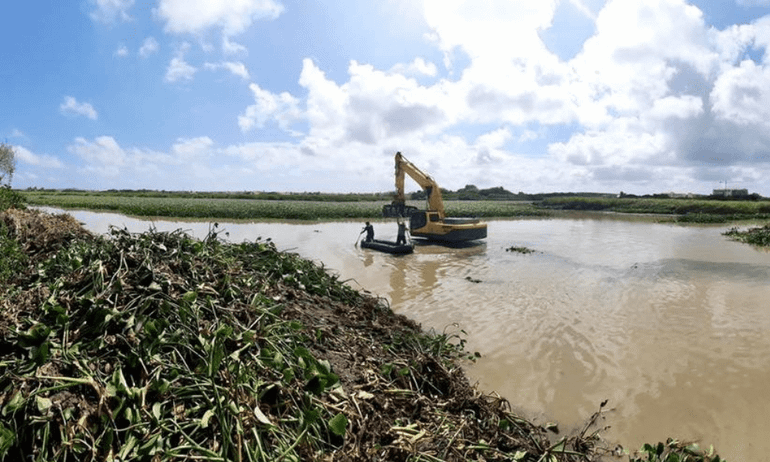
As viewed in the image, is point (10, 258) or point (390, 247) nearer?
point (10, 258)

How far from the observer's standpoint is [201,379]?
281cm

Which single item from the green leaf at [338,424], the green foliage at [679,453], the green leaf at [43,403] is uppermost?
the green leaf at [43,403]

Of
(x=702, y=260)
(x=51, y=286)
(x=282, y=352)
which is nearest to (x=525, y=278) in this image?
(x=702, y=260)

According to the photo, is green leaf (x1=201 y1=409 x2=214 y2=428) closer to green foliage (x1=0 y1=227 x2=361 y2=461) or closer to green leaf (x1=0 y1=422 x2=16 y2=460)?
green foliage (x1=0 y1=227 x2=361 y2=461)

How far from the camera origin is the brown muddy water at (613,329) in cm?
492

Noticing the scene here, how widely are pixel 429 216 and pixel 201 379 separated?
1596 centimetres

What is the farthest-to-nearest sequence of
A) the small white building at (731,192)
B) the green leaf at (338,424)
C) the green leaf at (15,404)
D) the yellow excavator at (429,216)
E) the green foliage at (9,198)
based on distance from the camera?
the small white building at (731,192) → the yellow excavator at (429,216) → the green foliage at (9,198) → the green leaf at (338,424) → the green leaf at (15,404)

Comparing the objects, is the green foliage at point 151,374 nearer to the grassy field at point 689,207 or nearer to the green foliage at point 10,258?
the green foliage at point 10,258

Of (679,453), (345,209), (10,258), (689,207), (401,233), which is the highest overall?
(689,207)

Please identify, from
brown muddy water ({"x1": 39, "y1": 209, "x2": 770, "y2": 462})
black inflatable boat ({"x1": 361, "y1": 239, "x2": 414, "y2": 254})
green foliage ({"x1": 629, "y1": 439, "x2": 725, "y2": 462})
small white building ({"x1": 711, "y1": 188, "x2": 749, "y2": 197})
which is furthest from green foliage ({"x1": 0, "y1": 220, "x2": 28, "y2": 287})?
small white building ({"x1": 711, "y1": 188, "x2": 749, "y2": 197})

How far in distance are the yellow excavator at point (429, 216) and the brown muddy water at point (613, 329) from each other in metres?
1.83

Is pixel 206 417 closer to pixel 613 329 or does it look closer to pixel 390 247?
pixel 613 329

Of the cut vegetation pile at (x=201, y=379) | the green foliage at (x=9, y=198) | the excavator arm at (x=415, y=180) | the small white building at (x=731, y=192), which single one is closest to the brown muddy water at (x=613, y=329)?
the cut vegetation pile at (x=201, y=379)

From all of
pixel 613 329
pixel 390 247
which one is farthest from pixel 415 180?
pixel 613 329
